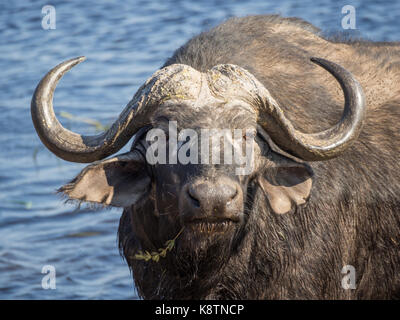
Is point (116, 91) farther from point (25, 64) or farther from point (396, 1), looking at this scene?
point (396, 1)

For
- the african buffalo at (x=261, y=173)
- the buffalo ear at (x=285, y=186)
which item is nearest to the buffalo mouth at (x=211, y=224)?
the african buffalo at (x=261, y=173)

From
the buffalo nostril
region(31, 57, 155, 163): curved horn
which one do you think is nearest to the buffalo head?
region(31, 57, 155, 163): curved horn

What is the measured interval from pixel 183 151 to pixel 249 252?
1.07 metres

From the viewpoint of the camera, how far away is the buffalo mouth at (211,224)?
4.74 m

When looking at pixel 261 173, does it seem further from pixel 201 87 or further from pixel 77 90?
pixel 77 90

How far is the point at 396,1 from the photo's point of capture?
50.6ft

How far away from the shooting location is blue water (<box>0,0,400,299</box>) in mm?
8117

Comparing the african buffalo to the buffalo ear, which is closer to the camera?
the african buffalo

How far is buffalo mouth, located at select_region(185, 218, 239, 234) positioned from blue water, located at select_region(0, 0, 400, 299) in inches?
111

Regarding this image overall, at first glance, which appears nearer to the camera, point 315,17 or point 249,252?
point 249,252

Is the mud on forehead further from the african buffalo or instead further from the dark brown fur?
the dark brown fur

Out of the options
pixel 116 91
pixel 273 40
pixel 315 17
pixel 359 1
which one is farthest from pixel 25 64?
pixel 273 40

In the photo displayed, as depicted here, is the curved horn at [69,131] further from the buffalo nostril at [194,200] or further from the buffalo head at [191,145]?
the buffalo nostril at [194,200]

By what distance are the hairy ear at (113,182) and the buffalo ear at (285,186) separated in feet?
2.54
